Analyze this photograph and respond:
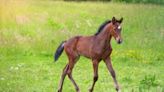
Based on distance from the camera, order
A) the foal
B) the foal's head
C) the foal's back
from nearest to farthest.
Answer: the foal's head, the foal, the foal's back

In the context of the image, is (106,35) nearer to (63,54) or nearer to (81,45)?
(81,45)

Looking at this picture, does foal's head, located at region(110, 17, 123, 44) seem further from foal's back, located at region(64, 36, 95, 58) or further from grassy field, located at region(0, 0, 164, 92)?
grassy field, located at region(0, 0, 164, 92)

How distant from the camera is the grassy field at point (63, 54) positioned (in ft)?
41.1

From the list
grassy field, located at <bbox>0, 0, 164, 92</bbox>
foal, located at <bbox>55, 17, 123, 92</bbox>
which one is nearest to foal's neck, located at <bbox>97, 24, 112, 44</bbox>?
foal, located at <bbox>55, 17, 123, 92</bbox>

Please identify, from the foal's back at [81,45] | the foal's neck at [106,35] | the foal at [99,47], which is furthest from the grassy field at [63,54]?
the foal's back at [81,45]

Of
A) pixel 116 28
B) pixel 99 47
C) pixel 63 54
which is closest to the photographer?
pixel 116 28

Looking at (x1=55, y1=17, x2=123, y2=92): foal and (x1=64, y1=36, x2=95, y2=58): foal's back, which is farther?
(x1=64, y1=36, x2=95, y2=58): foal's back

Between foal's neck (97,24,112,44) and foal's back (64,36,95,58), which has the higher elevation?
foal's neck (97,24,112,44)

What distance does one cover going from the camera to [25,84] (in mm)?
12430

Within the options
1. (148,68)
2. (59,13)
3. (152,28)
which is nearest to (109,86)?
(148,68)

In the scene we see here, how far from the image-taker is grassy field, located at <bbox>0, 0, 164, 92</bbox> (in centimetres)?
1254

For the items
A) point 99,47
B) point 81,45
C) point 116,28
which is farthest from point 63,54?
point 116,28

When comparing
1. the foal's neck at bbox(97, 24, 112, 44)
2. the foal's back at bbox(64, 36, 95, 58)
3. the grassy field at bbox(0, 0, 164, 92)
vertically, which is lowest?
the grassy field at bbox(0, 0, 164, 92)

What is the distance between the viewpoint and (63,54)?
55.1 ft
